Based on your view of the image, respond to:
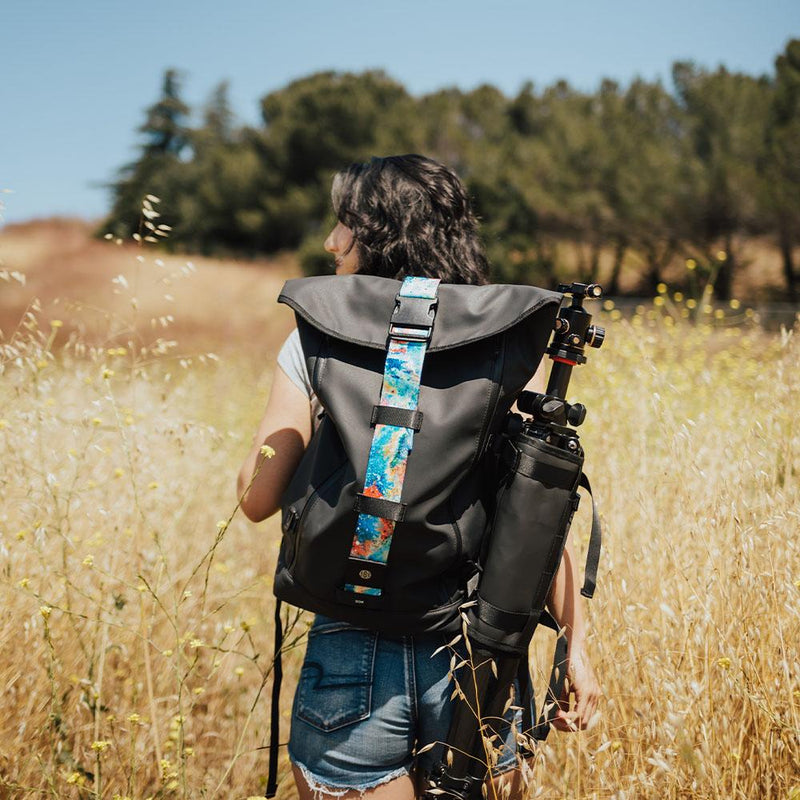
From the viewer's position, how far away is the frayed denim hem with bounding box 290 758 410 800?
1.26 meters

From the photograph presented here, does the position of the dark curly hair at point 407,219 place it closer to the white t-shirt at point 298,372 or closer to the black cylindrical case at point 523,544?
the white t-shirt at point 298,372

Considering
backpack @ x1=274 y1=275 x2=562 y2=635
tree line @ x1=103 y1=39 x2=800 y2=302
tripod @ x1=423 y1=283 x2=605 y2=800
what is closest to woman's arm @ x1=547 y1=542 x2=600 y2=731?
tripod @ x1=423 y1=283 x2=605 y2=800

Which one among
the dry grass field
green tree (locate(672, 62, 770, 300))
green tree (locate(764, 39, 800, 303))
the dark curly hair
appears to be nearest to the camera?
the dark curly hair

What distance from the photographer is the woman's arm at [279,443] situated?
1.38m

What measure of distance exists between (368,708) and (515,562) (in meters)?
0.39

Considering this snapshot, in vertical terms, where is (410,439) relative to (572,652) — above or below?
above

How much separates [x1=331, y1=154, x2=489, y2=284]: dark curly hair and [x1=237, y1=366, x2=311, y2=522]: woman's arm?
0.35 m

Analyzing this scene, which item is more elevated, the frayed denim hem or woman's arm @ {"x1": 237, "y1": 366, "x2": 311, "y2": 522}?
woman's arm @ {"x1": 237, "y1": 366, "x2": 311, "y2": 522}

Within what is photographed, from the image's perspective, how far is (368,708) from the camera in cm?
126

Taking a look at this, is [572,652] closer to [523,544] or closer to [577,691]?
[577,691]

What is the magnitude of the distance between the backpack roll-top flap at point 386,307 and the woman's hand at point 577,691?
737mm

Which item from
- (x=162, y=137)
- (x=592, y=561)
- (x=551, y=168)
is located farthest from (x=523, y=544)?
(x=162, y=137)

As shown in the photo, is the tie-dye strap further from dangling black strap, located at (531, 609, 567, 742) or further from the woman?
dangling black strap, located at (531, 609, 567, 742)

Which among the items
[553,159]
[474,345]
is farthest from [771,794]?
[553,159]
